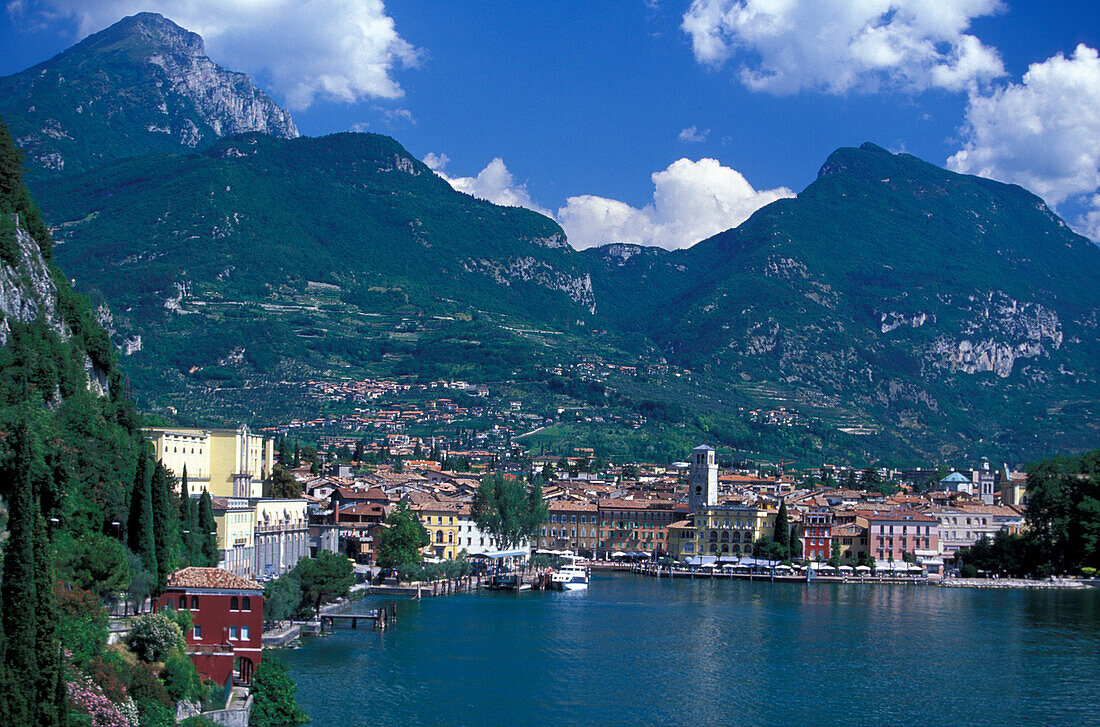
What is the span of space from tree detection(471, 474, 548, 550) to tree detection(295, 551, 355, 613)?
27.9m

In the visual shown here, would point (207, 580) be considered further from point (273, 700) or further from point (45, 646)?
point (45, 646)

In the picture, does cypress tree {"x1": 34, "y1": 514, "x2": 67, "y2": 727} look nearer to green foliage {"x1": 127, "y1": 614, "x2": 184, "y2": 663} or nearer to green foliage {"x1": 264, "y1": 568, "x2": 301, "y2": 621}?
green foliage {"x1": 127, "y1": 614, "x2": 184, "y2": 663}

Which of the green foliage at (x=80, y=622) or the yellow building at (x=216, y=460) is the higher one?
the yellow building at (x=216, y=460)

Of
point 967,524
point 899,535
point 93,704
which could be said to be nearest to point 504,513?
point 899,535

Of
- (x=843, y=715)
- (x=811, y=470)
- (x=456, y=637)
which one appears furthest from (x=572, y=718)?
(x=811, y=470)

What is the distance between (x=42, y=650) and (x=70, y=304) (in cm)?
2550

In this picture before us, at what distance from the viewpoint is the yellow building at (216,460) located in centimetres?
6512

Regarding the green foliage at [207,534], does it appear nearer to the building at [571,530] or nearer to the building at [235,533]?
the building at [235,533]

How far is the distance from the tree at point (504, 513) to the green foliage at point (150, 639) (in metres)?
55.1

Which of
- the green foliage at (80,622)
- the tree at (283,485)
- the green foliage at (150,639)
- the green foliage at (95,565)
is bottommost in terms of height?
the green foliage at (150,639)

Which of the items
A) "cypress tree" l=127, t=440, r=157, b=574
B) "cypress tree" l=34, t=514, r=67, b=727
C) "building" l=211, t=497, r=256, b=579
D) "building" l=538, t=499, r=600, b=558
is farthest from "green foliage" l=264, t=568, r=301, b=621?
"building" l=538, t=499, r=600, b=558

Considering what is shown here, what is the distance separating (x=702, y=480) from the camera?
11131 centimetres

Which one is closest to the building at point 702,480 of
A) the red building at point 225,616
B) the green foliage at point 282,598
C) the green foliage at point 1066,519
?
the green foliage at point 1066,519

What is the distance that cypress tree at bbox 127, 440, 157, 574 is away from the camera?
41.9m
